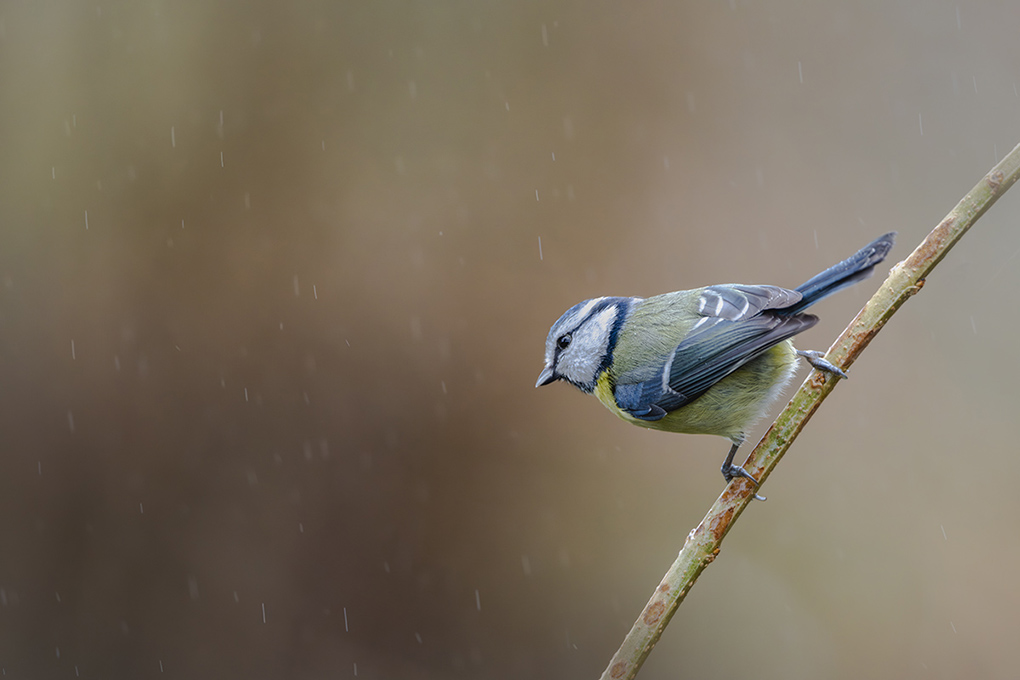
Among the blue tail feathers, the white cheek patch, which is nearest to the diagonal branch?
the blue tail feathers

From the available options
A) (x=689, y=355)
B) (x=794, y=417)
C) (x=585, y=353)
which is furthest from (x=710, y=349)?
(x=794, y=417)

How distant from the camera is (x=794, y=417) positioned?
1.17 metres

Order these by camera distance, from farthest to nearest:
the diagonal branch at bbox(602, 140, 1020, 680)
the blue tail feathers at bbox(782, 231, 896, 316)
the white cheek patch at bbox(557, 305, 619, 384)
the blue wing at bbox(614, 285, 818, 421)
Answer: the white cheek patch at bbox(557, 305, 619, 384) < the blue wing at bbox(614, 285, 818, 421) < the blue tail feathers at bbox(782, 231, 896, 316) < the diagonal branch at bbox(602, 140, 1020, 680)

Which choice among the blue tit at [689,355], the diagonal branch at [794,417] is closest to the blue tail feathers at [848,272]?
the blue tit at [689,355]

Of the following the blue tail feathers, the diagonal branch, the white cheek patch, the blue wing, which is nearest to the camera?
the diagonal branch

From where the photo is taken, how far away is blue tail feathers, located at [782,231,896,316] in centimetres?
127

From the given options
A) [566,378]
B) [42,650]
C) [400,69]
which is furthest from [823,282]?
[42,650]

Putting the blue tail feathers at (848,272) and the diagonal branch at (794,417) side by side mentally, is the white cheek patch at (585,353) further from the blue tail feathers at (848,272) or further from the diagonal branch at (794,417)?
the diagonal branch at (794,417)

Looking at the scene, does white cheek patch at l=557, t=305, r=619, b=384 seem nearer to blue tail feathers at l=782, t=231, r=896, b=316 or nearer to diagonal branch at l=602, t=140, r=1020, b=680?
blue tail feathers at l=782, t=231, r=896, b=316

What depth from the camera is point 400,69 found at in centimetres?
402

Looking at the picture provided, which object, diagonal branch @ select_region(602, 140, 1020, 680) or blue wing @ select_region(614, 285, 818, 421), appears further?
blue wing @ select_region(614, 285, 818, 421)

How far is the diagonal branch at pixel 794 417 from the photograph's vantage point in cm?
100

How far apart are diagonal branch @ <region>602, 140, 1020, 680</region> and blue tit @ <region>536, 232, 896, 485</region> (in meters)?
0.28

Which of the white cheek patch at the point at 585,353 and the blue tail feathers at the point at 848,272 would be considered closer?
the blue tail feathers at the point at 848,272
